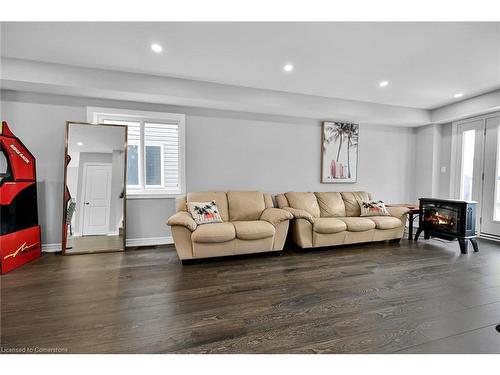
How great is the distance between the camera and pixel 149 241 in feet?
12.3

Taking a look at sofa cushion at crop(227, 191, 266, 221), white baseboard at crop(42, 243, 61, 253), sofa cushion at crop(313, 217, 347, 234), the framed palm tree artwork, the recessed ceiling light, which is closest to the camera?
the recessed ceiling light

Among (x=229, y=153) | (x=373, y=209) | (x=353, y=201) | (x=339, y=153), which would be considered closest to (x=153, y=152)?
(x=229, y=153)

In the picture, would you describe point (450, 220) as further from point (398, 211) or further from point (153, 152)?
point (153, 152)

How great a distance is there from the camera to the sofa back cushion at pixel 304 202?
3.99 meters

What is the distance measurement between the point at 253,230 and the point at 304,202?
138 cm

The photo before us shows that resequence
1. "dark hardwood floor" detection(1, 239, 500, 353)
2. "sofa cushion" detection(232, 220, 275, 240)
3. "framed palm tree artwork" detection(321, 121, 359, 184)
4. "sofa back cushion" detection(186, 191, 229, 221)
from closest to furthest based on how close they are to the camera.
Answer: "dark hardwood floor" detection(1, 239, 500, 353)
"sofa cushion" detection(232, 220, 275, 240)
"sofa back cushion" detection(186, 191, 229, 221)
"framed palm tree artwork" detection(321, 121, 359, 184)

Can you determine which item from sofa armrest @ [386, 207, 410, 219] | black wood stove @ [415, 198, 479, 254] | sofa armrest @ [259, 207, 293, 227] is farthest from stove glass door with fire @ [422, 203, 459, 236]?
sofa armrest @ [259, 207, 293, 227]

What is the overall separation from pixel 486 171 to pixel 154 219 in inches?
237

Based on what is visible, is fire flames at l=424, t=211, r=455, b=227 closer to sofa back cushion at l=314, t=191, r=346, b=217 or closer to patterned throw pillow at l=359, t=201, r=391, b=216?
patterned throw pillow at l=359, t=201, r=391, b=216

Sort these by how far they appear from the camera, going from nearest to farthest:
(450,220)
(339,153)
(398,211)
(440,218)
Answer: (450,220), (440,218), (398,211), (339,153)

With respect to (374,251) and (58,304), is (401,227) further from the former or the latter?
(58,304)

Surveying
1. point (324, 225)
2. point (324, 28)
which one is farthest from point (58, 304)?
point (324, 28)

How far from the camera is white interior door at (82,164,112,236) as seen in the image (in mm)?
3350

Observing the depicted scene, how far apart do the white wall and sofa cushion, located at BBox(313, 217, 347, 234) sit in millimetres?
1098
